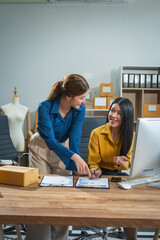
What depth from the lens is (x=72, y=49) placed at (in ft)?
14.0

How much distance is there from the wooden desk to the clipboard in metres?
0.04

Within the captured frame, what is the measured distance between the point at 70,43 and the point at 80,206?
357 cm

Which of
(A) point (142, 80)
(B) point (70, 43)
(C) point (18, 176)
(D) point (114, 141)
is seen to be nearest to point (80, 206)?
(C) point (18, 176)

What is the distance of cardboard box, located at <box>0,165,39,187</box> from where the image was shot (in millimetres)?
1404

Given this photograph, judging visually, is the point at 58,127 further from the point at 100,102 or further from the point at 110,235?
the point at 100,102

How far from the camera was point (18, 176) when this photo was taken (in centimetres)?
142

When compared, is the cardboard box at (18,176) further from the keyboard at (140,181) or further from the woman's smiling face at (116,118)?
the woman's smiling face at (116,118)

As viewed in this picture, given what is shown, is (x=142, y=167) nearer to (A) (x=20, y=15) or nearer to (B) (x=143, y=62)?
(B) (x=143, y=62)

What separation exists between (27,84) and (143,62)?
204 cm

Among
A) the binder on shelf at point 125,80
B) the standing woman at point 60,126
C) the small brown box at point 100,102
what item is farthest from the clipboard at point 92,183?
the binder on shelf at point 125,80

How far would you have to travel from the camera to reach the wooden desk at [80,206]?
1009mm

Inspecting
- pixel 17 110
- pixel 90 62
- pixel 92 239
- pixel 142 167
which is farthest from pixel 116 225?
pixel 90 62

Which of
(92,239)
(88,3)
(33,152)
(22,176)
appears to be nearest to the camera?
(22,176)

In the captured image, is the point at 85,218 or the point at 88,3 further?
the point at 88,3
